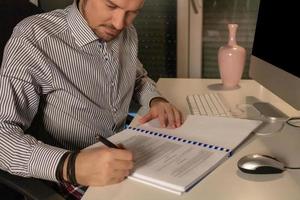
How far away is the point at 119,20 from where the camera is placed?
1079 millimetres

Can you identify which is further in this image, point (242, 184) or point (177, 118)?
point (177, 118)

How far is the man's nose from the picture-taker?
1072 mm

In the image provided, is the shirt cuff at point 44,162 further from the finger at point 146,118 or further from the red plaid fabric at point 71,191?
the finger at point 146,118

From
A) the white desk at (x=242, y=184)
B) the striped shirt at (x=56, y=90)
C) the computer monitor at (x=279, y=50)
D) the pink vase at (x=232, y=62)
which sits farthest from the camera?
the pink vase at (x=232, y=62)

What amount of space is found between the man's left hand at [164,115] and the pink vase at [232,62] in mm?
485

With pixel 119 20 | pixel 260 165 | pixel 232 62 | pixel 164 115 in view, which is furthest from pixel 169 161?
pixel 232 62

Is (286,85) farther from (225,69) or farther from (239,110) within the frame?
(225,69)

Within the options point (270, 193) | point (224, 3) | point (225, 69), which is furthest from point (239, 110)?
point (224, 3)

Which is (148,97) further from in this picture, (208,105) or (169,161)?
(169,161)

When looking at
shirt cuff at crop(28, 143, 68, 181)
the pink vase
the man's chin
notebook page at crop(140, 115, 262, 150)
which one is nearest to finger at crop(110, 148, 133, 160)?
shirt cuff at crop(28, 143, 68, 181)

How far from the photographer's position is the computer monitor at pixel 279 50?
3.47 feet

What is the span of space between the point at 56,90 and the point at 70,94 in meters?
0.04

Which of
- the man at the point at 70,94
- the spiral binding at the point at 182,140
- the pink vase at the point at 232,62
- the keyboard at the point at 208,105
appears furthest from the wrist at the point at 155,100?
the pink vase at the point at 232,62

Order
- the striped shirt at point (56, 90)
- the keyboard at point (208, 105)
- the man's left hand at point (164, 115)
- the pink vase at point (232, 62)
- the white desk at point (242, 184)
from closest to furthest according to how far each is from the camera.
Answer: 1. the white desk at point (242, 184)
2. the striped shirt at point (56, 90)
3. the man's left hand at point (164, 115)
4. the keyboard at point (208, 105)
5. the pink vase at point (232, 62)
